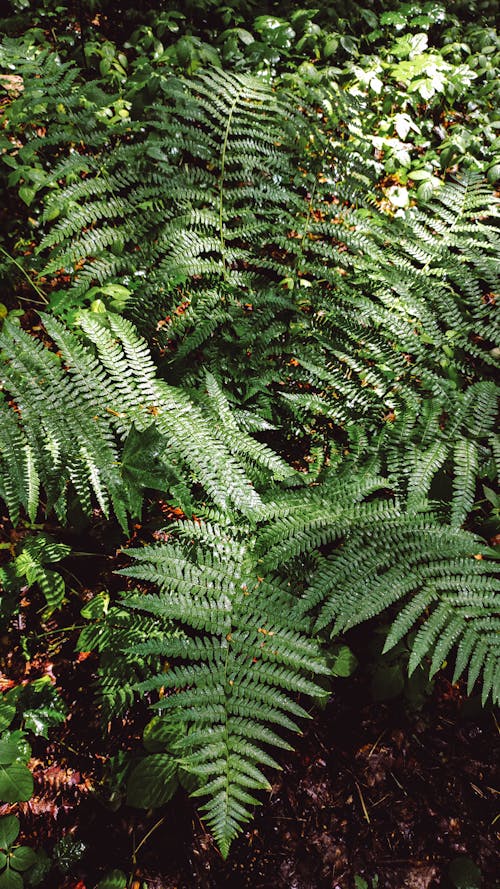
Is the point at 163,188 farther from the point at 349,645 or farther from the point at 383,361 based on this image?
the point at 349,645

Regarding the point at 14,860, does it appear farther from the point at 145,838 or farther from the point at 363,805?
the point at 363,805

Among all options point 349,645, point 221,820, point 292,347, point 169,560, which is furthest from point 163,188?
point 221,820

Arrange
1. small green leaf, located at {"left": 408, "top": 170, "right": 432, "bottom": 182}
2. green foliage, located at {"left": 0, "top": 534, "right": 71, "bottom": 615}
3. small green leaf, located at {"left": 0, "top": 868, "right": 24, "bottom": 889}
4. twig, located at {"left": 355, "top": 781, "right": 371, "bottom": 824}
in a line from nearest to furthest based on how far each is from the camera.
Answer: small green leaf, located at {"left": 0, "top": 868, "right": 24, "bottom": 889} → twig, located at {"left": 355, "top": 781, "right": 371, "bottom": 824} → green foliage, located at {"left": 0, "top": 534, "right": 71, "bottom": 615} → small green leaf, located at {"left": 408, "top": 170, "right": 432, "bottom": 182}

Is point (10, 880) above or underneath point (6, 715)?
underneath

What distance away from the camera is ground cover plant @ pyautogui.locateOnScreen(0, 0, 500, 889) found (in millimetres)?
1648

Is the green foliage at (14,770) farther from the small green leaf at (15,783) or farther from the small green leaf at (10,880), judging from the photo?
the small green leaf at (10,880)

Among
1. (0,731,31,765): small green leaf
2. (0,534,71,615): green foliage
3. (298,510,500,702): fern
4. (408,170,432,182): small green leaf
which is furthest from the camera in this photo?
(408,170,432,182): small green leaf

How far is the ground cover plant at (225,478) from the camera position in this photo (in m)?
1.65

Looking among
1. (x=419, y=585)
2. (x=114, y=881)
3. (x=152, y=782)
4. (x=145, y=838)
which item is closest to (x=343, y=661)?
(x=419, y=585)

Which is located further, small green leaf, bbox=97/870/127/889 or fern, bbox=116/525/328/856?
small green leaf, bbox=97/870/127/889

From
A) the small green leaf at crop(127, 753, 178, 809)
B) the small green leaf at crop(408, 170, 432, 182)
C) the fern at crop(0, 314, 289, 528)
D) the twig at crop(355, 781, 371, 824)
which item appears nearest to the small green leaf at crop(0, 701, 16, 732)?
the small green leaf at crop(127, 753, 178, 809)

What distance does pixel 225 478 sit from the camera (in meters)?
1.87

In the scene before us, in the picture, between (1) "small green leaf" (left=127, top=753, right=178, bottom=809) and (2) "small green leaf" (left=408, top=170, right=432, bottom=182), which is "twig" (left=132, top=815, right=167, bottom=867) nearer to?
(1) "small green leaf" (left=127, top=753, right=178, bottom=809)

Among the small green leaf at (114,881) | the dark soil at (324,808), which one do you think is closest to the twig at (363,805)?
the dark soil at (324,808)
